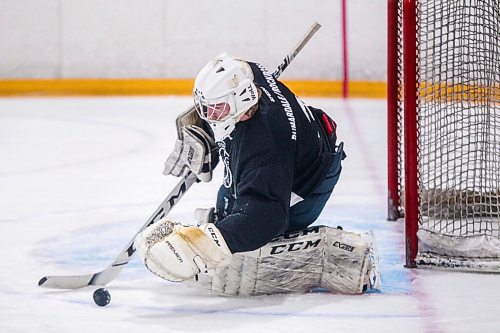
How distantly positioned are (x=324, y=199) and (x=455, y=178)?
0.79 m

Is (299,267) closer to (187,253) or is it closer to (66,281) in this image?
(187,253)

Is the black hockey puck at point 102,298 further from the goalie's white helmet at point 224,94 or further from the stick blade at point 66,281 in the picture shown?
the goalie's white helmet at point 224,94

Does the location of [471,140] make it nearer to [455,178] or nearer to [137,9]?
[455,178]

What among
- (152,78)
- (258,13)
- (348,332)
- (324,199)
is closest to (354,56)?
(258,13)

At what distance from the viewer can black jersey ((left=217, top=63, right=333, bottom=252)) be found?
2525mm


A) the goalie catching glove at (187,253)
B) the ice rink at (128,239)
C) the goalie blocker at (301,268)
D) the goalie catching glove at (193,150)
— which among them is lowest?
the ice rink at (128,239)

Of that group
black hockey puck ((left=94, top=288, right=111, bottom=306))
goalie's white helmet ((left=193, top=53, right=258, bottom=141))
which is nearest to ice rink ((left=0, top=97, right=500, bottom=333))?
black hockey puck ((left=94, top=288, right=111, bottom=306))

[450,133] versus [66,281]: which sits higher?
[450,133]

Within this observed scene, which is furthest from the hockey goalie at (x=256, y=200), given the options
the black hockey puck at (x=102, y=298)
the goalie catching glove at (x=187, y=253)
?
the black hockey puck at (x=102, y=298)

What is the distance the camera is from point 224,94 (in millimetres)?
2615

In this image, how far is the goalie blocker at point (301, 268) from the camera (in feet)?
9.20

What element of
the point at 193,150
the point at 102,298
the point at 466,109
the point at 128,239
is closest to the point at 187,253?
the point at 102,298

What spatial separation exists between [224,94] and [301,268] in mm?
543

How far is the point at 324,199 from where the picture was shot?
9.70 ft
